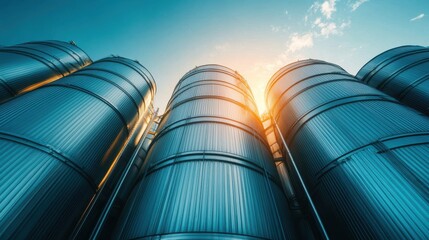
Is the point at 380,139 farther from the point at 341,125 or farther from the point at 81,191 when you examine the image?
the point at 81,191

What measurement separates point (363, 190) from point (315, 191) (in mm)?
1777

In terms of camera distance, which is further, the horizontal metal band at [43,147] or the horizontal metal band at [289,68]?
the horizontal metal band at [289,68]

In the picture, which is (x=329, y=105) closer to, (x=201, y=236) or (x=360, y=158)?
(x=360, y=158)

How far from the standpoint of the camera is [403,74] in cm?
987

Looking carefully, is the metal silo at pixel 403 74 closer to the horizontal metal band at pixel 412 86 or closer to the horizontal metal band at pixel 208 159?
the horizontal metal band at pixel 412 86

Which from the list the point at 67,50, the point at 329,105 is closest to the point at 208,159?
the point at 329,105

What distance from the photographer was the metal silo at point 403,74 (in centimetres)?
873

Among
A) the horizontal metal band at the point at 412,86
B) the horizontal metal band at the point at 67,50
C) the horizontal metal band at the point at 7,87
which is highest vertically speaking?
the horizontal metal band at the point at 67,50

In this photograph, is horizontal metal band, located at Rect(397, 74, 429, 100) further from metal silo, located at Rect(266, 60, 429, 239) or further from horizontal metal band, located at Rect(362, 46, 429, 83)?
metal silo, located at Rect(266, 60, 429, 239)

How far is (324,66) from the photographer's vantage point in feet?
36.3

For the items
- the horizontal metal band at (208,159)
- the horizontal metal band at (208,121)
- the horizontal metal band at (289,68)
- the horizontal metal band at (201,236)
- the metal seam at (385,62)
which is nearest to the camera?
the horizontal metal band at (201,236)

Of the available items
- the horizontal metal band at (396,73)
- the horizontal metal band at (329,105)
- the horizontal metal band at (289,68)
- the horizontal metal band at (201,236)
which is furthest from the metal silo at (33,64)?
the horizontal metal band at (396,73)

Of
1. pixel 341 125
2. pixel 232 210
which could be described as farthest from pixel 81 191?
pixel 341 125

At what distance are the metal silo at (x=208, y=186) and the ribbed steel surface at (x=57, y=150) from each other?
1.58 meters
